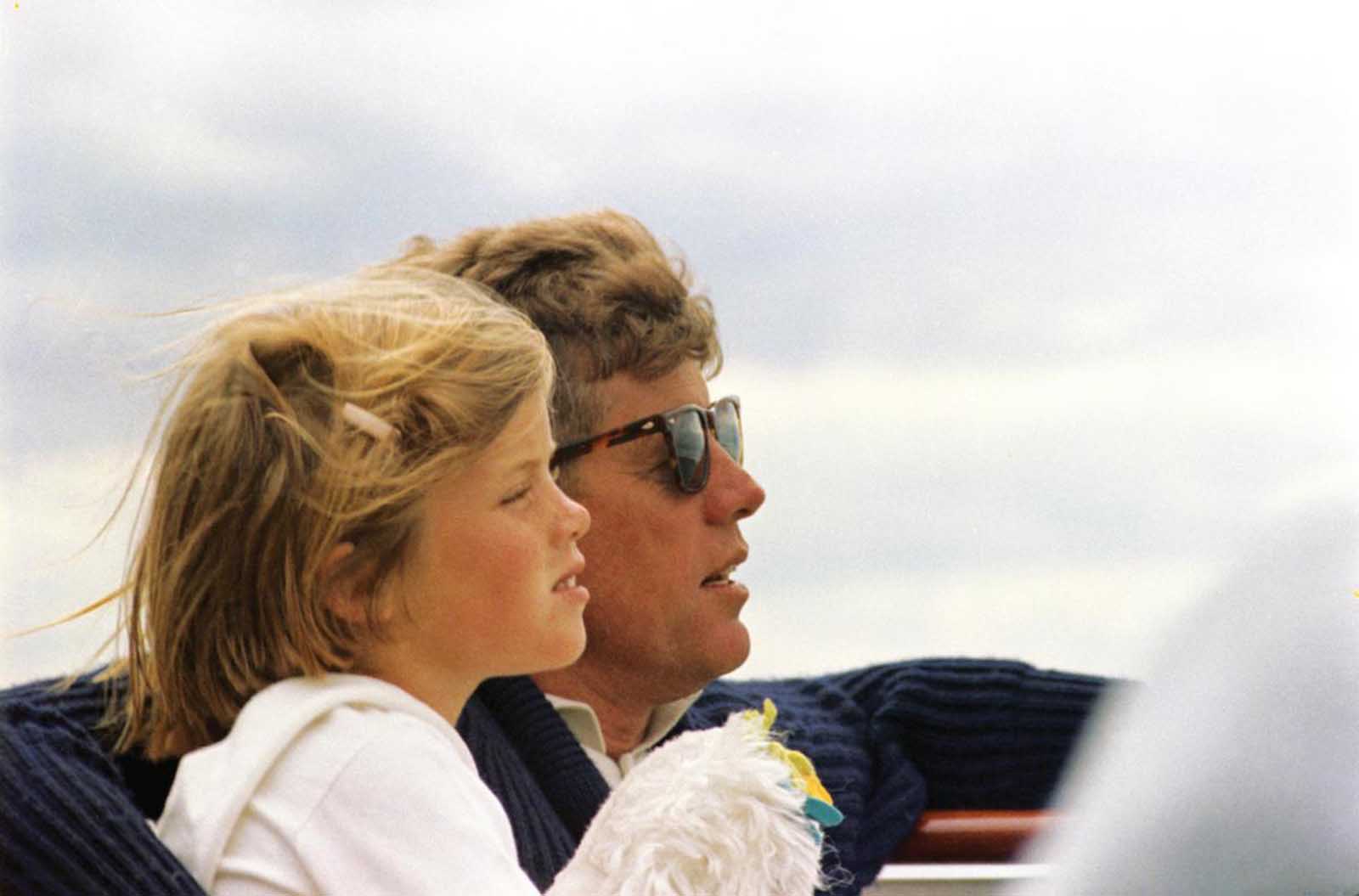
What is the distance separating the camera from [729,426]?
4.79 feet

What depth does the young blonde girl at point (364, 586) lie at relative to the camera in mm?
848

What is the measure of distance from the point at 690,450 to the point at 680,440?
1 cm

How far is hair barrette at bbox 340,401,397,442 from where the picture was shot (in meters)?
0.88

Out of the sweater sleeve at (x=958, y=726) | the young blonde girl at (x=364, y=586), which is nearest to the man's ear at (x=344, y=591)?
the young blonde girl at (x=364, y=586)

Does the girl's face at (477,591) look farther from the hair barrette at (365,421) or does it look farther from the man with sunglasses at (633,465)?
the man with sunglasses at (633,465)

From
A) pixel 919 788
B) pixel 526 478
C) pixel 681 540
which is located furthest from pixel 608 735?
pixel 526 478

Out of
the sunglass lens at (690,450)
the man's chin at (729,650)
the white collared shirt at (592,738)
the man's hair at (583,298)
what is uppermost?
the man's hair at (583,298)

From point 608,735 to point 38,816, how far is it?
1.96ft

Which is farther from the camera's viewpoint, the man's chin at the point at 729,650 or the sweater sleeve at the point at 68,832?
the man's chin at the point at 729,650

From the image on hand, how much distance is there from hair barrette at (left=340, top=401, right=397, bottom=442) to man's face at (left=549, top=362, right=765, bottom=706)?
0.52m

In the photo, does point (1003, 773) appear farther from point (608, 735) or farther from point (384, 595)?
point (384, 595)

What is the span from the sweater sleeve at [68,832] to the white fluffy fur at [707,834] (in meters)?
0.21

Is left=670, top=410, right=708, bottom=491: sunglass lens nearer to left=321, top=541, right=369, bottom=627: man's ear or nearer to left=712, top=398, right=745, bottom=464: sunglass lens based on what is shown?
left=712, top=398, right=745, bottom=464: sunglass lens

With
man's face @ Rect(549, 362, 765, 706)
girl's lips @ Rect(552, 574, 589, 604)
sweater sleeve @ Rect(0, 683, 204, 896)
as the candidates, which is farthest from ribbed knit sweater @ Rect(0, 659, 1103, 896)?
girl's lips @ Rect(552, 574, 589, 604)
